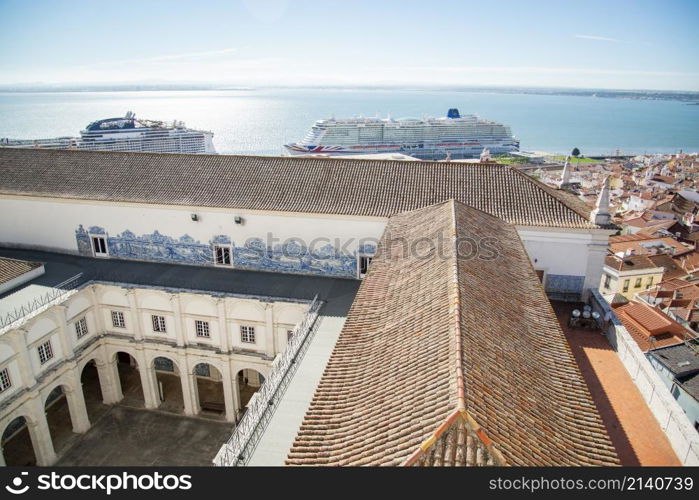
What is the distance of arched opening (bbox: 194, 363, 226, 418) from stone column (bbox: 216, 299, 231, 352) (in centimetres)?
208

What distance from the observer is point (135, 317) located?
748 inches

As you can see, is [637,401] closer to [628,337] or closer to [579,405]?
[628,337]

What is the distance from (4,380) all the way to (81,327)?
3.58 metres

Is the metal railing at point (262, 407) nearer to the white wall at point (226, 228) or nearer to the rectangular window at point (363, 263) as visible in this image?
the rectangular window at point (363, 263)

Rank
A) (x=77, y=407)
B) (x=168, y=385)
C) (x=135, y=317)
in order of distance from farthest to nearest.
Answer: (x=168, y=385) → (x=135, y=317) → (x=77, y=407)

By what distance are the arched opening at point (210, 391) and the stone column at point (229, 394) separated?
0.61 m

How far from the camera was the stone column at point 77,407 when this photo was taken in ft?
59.0

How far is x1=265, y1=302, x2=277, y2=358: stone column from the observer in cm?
1759

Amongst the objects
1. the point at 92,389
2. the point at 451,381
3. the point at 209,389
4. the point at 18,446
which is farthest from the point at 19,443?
the point at 451,381

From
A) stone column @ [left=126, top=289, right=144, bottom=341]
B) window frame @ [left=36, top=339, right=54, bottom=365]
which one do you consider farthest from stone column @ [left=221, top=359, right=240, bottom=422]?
→ window frame @ [left=36, top=339, right=54, bottom=365]

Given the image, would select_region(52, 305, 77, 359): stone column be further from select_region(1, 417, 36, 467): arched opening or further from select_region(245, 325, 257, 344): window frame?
select_region(245, 325, 257, 344): window frame

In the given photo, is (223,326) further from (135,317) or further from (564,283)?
(564,283)

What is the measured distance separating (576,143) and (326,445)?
148 meters
